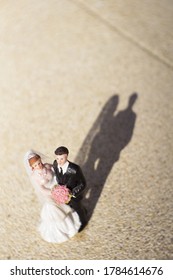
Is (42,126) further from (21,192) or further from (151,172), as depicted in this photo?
(151,172)

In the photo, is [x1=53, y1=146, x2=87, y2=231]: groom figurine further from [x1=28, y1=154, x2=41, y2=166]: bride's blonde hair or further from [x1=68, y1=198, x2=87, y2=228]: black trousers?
[x1=28, y1=154, x2=41, y2=166]: bride's blonde hair

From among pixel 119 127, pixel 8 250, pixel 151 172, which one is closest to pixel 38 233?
pixel 8 250

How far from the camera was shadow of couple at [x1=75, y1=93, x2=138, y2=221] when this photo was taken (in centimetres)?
785

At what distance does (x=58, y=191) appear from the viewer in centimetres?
601

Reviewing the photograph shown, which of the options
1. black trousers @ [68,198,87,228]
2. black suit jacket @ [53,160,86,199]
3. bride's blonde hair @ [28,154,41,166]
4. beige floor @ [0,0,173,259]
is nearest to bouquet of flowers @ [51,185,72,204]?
black suit jacket @ [53,160,86,199]

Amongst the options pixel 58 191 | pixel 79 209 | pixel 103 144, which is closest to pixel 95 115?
pixel 103 144

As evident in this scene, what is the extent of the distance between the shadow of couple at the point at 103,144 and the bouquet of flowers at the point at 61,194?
4.52 ft

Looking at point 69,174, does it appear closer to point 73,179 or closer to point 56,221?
point 73,179

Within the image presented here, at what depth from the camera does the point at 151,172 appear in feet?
26.3

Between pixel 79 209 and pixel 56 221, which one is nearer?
pixel 56 221

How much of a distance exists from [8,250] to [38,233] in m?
0.64

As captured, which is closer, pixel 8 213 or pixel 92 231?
pixel 92 231

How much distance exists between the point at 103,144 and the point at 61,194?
2.99m

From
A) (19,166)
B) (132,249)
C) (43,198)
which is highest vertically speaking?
(43,198)
